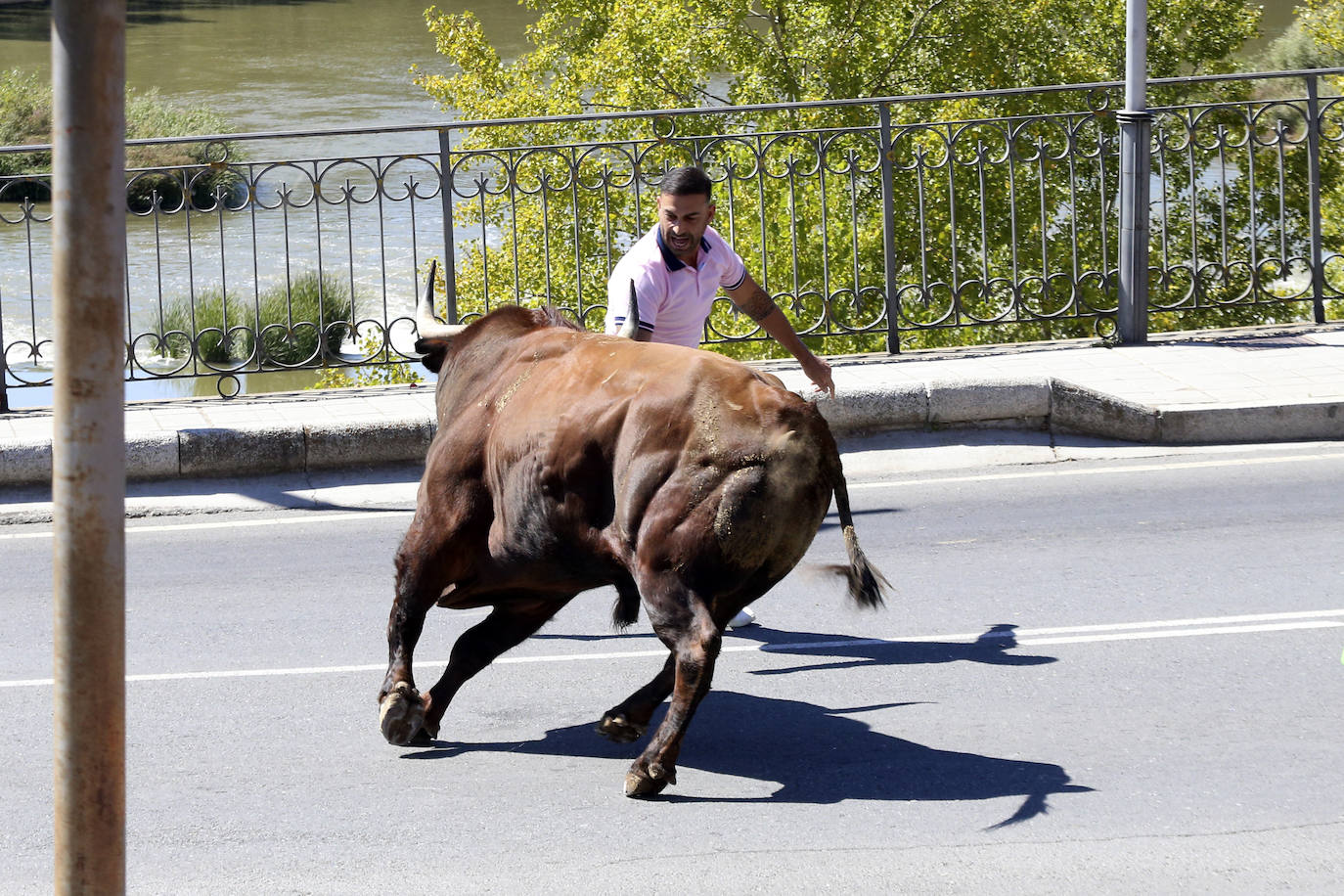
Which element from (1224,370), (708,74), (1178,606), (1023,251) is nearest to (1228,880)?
(1178,606)

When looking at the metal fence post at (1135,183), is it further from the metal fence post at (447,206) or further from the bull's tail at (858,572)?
the bull's tail at (858,572)

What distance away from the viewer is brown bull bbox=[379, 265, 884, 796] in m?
4.48

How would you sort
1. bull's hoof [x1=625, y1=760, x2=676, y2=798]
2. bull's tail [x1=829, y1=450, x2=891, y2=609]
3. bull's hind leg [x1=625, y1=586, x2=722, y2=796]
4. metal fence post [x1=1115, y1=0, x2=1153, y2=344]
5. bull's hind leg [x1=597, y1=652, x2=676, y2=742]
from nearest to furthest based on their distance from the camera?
bull's hind leg [x1=625, y1=586, x2=722, y2=796] → bull's hoof [x1=625, y1=760, x2=676, y2=798] → bull's tail [x1=829, y1=450, x2=891, y2=609] → bull's hind leg [x1=597, y1=652, x2=676, y2=742] → metal fence post [x1=1115, y1=0, x2=1153, y2=344]

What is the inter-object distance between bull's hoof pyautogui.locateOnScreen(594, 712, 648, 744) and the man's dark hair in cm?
192

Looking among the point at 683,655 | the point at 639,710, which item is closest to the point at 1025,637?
the point at 639,710

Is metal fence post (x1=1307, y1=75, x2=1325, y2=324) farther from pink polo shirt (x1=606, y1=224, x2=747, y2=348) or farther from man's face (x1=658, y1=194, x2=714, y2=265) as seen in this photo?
man's face (x1=658, y1=194, x2=714, y2=265)

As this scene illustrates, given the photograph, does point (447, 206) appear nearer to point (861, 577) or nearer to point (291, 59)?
point (861, 577)

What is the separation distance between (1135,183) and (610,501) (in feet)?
23.3

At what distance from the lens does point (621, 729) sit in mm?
4988

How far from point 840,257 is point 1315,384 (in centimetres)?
785

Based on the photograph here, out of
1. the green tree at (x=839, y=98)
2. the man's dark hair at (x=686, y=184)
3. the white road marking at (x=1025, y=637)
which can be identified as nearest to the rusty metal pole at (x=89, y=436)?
the white road marking at (x=1025, y=637)

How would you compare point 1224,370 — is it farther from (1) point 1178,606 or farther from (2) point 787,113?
(2) point 787,113

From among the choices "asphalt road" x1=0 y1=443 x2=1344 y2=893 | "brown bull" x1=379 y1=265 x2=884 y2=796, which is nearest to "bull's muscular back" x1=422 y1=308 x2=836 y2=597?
"brown bull" x1=379 y1=265 x2=884 y2=796

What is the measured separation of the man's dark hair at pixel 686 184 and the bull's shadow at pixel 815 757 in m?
1.79
